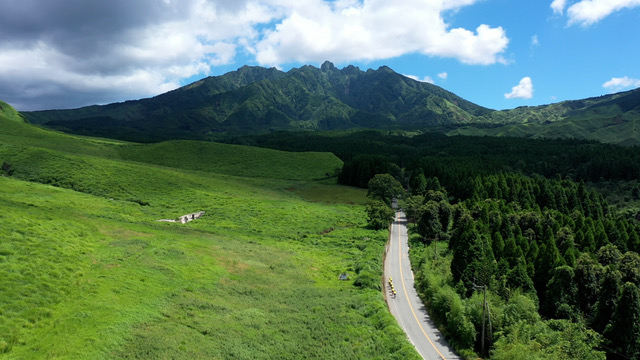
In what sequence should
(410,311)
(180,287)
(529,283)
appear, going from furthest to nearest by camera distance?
(529,283) < (410,311) < (180,287)

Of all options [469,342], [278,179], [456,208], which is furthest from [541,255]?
[278,179]

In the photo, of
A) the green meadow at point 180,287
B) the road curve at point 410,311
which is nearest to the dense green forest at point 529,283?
the road curve at point 410,311

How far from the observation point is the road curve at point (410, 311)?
39.9 meters

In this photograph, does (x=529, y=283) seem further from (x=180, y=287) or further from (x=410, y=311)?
(x=180, y=287)

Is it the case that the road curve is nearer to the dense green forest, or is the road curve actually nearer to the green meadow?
the dense green forest

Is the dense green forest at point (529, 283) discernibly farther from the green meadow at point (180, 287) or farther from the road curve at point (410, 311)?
the green meadow at point (180, 287)

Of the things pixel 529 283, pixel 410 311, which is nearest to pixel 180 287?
pixel 410 311

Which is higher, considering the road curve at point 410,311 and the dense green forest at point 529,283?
the dense green forest at point 529,283

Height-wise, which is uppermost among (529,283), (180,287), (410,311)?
(180,287)

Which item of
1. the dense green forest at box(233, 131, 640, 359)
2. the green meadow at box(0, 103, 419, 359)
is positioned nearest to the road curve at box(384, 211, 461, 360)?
the dense green forest at box(233, 131, 640, 359)

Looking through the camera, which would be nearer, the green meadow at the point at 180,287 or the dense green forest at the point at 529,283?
the green meadow at the point at 180,287

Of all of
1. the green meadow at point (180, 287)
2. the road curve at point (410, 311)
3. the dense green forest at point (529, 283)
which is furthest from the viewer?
the road curve at point (410, 311)

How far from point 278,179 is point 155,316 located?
141296 mm

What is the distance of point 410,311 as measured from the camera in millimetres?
49344
